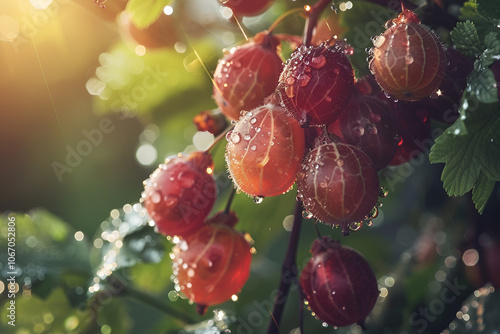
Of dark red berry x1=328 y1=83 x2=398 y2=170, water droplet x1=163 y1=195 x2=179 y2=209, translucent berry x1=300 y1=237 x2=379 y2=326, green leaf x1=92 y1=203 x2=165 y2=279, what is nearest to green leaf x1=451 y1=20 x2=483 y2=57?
dark red berry x1=328 y1=83 x2=398 y2=170

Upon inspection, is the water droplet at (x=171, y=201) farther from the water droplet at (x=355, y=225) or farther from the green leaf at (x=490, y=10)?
the green leaf at (x=490, y=10)

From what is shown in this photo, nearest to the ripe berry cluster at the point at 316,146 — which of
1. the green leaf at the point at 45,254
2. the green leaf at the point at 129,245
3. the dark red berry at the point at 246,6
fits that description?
the dark red berry at the point at 246,6

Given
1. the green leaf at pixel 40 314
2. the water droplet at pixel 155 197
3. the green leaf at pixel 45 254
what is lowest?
the green leaf at pixel 40 314

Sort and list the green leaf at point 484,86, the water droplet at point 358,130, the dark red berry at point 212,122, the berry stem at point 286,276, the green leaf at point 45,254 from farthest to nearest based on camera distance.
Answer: the green leaf at point 45,254 → the dark red berry at point 212,122 → the berry stem at point 286,276 → the water droplet at point 358,130 → the green leaf at point 484,86

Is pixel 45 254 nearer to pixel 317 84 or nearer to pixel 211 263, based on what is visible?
pixel 211 263

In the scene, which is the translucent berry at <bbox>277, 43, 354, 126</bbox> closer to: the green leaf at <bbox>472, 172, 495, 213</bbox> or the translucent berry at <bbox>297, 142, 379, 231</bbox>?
the translucent berry at <bbox>297, 142, 379, 231</bbox>

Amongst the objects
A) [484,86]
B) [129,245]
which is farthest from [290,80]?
[129,245]

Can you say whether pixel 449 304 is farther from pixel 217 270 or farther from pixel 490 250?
pixel 217 270
